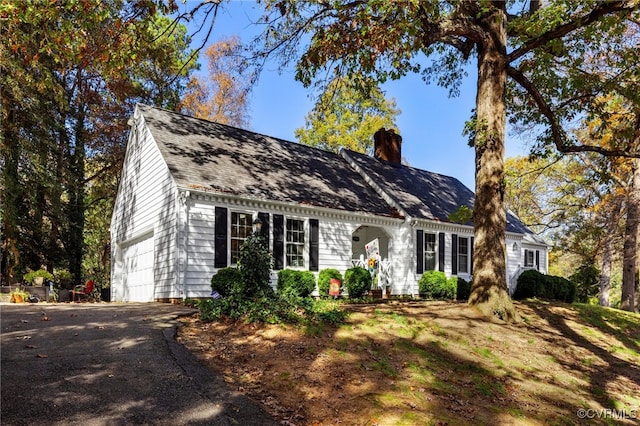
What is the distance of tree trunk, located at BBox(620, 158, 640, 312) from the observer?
17156 millimetres

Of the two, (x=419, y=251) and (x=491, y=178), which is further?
(x=419, y=251)

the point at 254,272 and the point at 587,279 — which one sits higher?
the point at 254,272

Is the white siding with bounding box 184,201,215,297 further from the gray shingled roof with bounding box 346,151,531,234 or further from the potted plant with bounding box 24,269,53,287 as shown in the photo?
the gray shingled roof with bounding box 346,151,531,234

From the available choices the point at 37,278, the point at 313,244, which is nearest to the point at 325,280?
the point at 313,244

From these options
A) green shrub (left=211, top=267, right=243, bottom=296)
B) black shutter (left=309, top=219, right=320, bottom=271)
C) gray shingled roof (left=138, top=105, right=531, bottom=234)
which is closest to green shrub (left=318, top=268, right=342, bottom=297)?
black shutter (left=309, top=219, right=320, bottom=271)

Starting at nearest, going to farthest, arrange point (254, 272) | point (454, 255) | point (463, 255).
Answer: point (254, 272)
point (454, 255)
point (463, 255)

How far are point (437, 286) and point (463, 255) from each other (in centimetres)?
374

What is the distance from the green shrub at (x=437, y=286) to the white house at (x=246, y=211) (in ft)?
1.55

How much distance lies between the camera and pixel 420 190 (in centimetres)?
2039

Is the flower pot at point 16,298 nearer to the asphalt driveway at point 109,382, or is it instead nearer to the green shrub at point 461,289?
the asphalt driveway at point 109,382

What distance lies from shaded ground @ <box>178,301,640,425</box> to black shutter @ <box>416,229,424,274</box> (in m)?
7.12

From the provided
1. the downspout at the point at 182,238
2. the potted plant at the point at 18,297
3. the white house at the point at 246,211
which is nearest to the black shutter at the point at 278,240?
the white house at the point at 246,211

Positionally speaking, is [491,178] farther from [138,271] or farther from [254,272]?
[138,271]

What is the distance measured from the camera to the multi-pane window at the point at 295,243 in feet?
44.8
